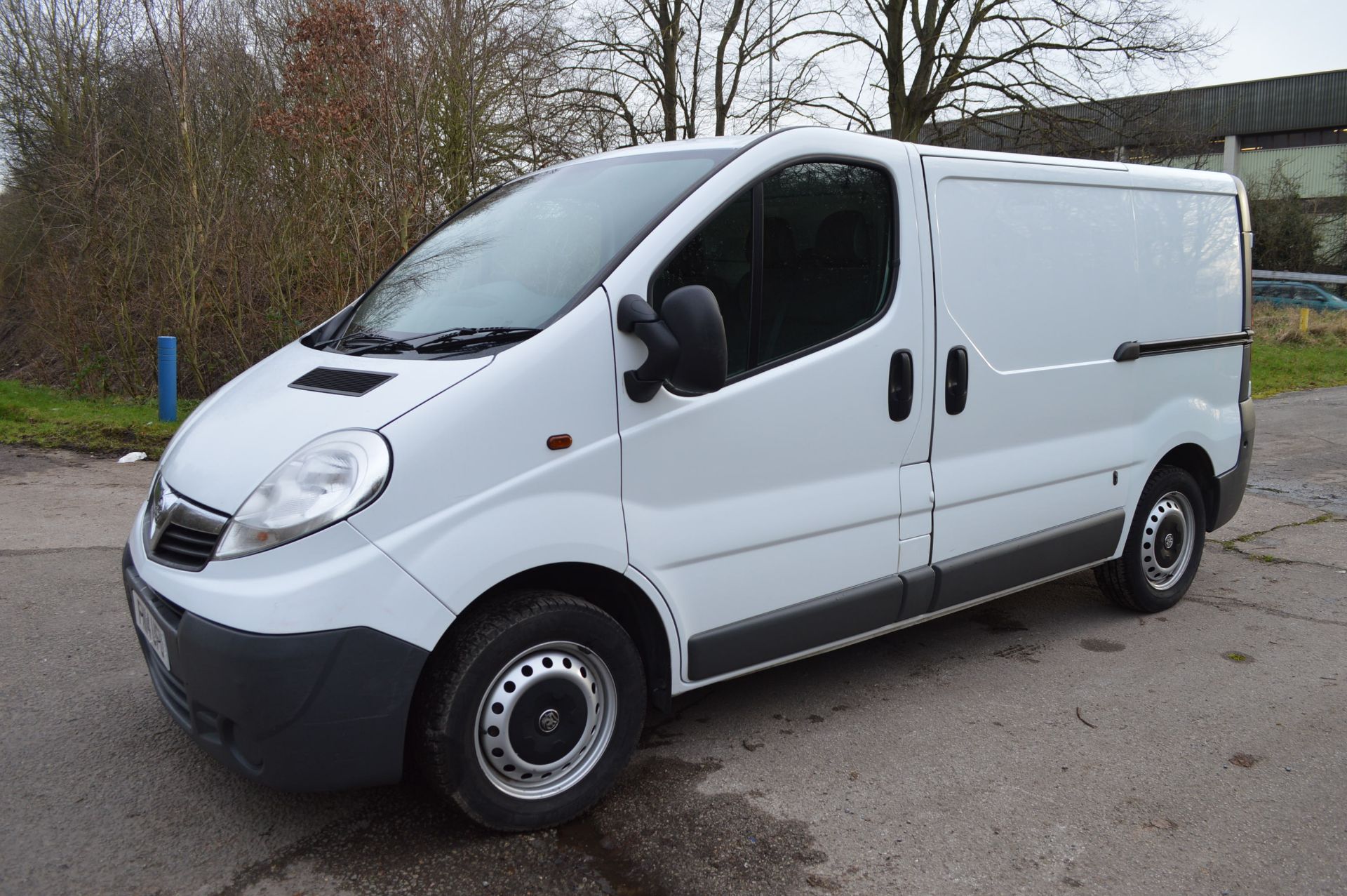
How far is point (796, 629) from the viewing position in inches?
137

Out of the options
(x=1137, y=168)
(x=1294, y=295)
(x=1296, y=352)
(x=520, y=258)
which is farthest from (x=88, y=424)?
(x=1294, y=295)

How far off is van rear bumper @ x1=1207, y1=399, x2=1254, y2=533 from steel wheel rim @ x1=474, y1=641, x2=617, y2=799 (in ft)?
11.9

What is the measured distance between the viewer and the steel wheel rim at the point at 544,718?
9.39 ft

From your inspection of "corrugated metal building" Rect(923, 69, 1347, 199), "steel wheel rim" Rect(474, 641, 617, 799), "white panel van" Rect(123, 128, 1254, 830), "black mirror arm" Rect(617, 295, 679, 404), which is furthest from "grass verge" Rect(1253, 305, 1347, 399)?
"steel wheel rim" Rect(474, 641, 617, 799)


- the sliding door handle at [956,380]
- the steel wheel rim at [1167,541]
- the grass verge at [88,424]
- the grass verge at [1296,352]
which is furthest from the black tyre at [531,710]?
the grass verge at [1296,352]

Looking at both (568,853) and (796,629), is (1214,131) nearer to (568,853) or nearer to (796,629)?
(796,629)

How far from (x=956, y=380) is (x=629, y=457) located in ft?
→ 4.77

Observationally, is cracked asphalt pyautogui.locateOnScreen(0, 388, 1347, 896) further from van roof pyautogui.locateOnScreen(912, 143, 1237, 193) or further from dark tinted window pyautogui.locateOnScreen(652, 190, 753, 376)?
van roof pyautogui.locateOnScreen(912, 143, 1237, 193)

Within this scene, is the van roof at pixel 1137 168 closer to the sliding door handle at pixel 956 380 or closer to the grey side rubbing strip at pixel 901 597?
the sliding door handle at pixel 956 380

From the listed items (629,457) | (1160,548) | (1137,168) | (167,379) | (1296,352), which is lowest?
(1296,352)

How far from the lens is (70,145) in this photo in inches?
581

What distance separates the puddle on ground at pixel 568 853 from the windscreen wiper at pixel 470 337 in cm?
137

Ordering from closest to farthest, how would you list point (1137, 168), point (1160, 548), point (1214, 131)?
point (1137, 168)
point (1160, 548)
point (1214, 131)

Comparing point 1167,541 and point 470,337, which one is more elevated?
point 470,337
